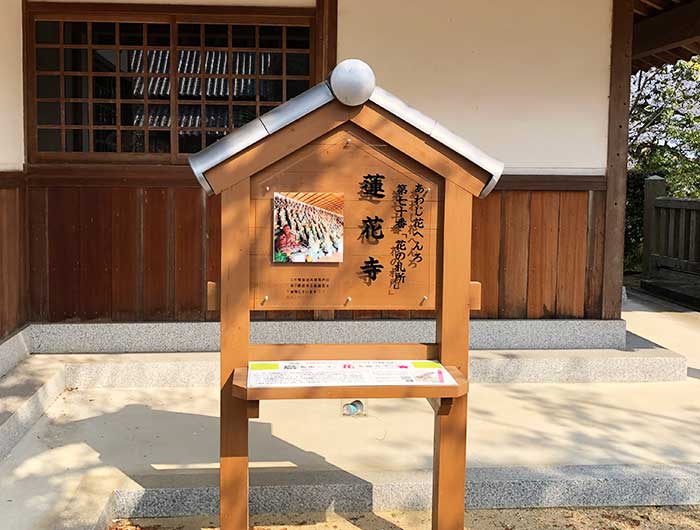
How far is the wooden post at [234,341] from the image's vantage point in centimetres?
352

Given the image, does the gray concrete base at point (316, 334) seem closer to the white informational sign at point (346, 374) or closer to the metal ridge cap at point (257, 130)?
the white informational sign at point (346, 374)

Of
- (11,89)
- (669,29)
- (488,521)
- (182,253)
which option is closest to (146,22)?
(11,89)

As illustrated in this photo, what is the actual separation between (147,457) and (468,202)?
2.45 metres

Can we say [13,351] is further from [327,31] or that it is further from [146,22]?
[327,31]

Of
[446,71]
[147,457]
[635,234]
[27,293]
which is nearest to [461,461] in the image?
[147,457]

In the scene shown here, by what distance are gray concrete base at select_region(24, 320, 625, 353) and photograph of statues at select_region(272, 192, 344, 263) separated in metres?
2.96

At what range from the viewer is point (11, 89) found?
6035 mm

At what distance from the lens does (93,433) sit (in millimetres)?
5004

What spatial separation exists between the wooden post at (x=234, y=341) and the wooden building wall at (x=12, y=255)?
2.95m

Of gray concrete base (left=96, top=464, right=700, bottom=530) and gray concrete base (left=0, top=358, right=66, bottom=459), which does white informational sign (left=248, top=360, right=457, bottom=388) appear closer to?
gray concrete base (left=96, top=464, right=700, bottom=530)

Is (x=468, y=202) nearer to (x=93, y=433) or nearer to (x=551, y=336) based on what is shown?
(x=93, y=433)

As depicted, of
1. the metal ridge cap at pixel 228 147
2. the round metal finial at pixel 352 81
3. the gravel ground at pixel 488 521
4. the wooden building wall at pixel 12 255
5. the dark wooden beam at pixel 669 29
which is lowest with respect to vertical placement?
the gravel ground at pixel 488 521

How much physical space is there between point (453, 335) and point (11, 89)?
4.28m

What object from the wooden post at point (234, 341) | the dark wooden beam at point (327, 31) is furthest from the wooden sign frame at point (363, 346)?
the dark wooden beam at point (327, 31)
